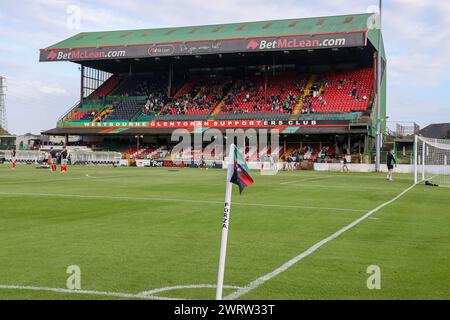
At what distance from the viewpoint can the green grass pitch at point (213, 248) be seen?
6594mm

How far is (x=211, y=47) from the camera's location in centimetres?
5769

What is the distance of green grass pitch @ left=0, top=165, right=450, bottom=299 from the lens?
21.6 feet

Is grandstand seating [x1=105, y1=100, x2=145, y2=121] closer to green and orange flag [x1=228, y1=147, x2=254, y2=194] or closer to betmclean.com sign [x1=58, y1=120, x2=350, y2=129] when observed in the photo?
betmclean.com sign [x1=58, y1=120, x2=350, y2=129]

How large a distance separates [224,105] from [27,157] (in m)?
23.8

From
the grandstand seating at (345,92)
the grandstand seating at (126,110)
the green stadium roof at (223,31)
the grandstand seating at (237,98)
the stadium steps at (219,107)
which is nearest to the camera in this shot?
the grandstand seating at (345,92)

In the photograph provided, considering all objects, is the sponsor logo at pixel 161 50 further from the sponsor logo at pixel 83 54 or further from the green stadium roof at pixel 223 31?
the sponsor logo at pixel 83 54

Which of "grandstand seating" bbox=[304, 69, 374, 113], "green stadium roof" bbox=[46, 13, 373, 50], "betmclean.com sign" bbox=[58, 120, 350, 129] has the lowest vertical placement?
"betmclean.com sign" bbox=[58, 120, 350, 129]

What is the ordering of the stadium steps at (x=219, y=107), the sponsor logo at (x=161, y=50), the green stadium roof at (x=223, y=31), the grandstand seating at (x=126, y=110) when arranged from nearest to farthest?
the green stadium roof at (x=223, y=31) → the sponsor logo at (x=161, y=50) → the stadium steps at (x=219, y=107) → the grandstand seating at (x=126, y=110)

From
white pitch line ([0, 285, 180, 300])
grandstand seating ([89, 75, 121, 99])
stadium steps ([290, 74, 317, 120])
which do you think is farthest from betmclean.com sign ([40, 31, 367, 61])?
white pitch line ([0, 285, 180, 300])

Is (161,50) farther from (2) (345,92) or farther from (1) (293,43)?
(2) (345,92)

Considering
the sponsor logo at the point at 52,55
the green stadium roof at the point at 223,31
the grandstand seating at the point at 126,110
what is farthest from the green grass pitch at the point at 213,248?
the sponsor logo at the point at 52,55

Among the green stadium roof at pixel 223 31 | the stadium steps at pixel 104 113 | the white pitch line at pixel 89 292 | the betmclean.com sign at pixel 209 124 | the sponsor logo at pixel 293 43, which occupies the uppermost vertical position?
the green stadium roof at pixel 223 31

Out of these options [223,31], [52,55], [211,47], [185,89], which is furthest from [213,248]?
[52,55]

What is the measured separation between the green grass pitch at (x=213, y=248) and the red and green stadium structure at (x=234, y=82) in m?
37.8
